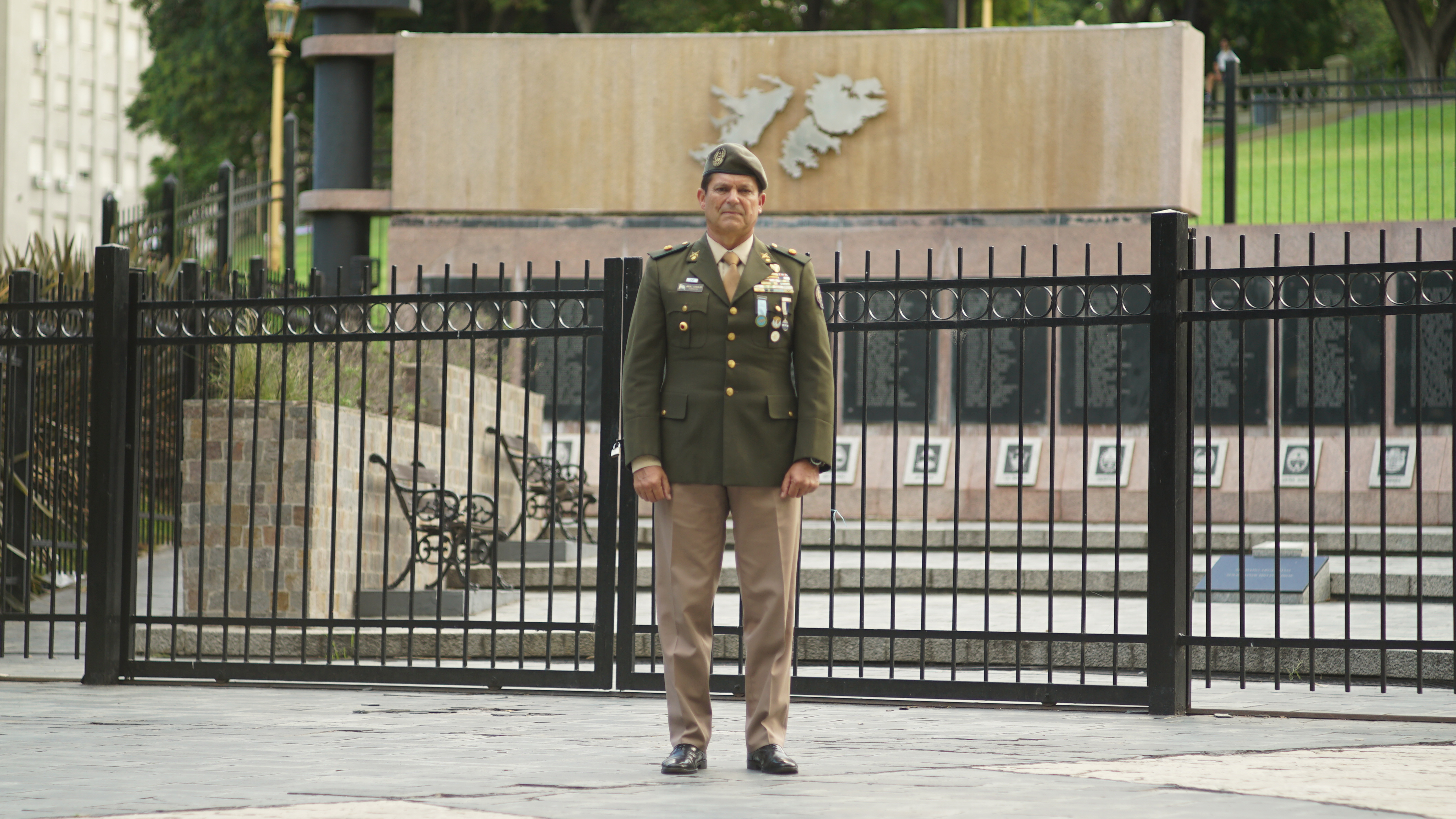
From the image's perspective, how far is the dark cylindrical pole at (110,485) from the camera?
738cm

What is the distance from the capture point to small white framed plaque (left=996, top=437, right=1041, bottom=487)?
1378 cm

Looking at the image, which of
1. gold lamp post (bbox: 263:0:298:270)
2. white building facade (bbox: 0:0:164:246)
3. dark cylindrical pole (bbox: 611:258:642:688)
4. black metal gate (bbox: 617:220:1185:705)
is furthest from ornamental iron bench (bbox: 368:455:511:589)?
white building facade (bbox: 0:0:164:246)

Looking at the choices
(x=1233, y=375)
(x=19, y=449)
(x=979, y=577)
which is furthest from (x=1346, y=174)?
(x=19, y=449)

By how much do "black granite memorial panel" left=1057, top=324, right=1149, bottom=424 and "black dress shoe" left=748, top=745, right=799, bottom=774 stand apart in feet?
30.6

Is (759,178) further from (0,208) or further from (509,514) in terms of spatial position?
(0,208)

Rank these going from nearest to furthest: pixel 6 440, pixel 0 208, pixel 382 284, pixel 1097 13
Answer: pixel 6 440 → pixel 382 284 → pixel 1097 13 → pixel 0 208

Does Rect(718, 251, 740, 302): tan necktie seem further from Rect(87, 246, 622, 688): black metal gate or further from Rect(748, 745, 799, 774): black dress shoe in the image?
Rect(87, 246, 622, 688): black metal gate

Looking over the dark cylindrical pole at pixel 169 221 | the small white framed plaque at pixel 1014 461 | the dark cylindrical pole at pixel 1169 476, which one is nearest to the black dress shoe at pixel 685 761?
the dark cylindrical pole at pixel 1169 476

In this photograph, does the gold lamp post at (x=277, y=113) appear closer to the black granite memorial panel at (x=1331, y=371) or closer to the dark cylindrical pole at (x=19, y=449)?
the dark cylindrical pole at (x=19, y=449)

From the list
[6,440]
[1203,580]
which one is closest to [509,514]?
[6,440]

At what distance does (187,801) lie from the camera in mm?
4012

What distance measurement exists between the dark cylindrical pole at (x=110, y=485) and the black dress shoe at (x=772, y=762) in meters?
3.97

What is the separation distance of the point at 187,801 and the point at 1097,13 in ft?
145

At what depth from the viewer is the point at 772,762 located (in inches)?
179
